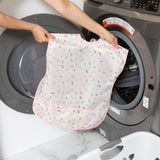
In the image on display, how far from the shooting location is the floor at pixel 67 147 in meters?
1.34

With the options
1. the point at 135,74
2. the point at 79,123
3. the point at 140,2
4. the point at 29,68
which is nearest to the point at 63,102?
the point at 79,123

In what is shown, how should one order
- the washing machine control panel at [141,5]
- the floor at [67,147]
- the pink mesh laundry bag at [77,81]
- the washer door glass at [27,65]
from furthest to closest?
the floor at [67,147]
the washer door glass at [27,65]
the pink mesh laundry bag at [77,81]
the washing machine control panel at [141,5]

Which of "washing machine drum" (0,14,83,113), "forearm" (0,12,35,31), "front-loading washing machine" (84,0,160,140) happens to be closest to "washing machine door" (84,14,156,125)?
"front-loading washing machine" (84,0,160,140)

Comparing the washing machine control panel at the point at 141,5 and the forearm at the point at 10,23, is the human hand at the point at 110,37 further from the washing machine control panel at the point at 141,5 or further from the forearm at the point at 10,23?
the forearm at the point at 10,23

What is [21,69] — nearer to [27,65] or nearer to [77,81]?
[27,65]

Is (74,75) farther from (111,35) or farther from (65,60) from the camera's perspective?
(111,35)

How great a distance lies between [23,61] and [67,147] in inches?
22.5

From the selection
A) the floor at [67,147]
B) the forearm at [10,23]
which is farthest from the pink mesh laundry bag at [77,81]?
the floor at [67,147]

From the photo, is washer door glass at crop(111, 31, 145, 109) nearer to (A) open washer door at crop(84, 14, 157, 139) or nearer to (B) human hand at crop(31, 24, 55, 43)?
(A) open washer door at crop(84, 14, 157, 139)

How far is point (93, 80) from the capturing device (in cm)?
109

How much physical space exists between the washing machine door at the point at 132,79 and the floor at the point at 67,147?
0.27 meters

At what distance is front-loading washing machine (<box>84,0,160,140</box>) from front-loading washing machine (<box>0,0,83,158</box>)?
0.22 m

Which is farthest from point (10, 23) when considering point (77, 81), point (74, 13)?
point (77, 81)

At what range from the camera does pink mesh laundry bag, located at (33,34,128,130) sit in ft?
3.38
